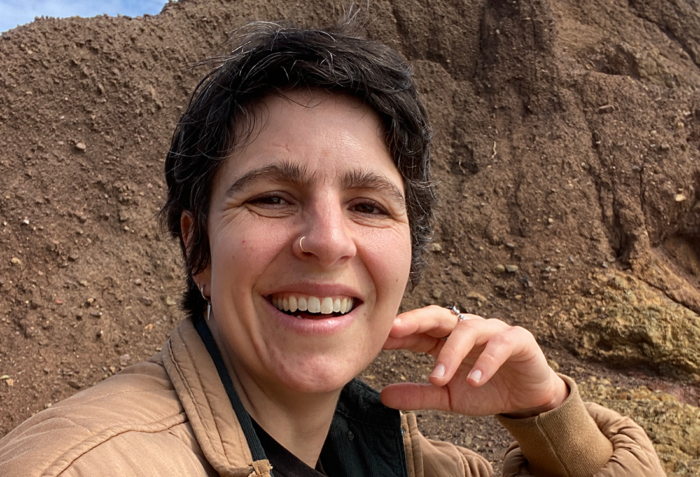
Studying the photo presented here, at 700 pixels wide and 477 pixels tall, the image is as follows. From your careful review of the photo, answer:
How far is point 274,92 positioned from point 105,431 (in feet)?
3.26

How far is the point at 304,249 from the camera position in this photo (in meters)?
1.37

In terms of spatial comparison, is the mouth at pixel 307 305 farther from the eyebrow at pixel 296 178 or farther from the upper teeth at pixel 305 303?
the eyebrow at pixel 296 178

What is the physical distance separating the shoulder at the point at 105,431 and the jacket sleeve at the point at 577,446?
4.05 ft

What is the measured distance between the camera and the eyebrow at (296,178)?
145 cm

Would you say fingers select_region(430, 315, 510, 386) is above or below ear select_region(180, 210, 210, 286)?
below

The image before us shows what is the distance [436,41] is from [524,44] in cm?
122

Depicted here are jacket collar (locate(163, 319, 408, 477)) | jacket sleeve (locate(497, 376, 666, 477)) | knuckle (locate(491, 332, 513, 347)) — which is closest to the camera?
jacket collar (locate(163, 319, 408, 477))

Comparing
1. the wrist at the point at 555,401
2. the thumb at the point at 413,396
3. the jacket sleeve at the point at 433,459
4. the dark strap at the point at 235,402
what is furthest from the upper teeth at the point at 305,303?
the wrist at the point at 555,401

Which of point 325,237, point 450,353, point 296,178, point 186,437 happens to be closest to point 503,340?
point 450,353

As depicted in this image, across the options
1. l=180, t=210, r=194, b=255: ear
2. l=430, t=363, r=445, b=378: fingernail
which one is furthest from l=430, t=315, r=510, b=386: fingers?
l=180, t=210, r=194, b=255: ear

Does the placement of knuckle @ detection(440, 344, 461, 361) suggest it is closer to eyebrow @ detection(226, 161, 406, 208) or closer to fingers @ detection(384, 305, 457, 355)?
fingers @ detection(384, 305, 457, 355)

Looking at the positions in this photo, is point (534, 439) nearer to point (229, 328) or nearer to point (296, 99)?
point (229, 328)

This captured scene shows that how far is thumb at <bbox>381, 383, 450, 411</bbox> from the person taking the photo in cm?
187

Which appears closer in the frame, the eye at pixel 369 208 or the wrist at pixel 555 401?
the eye at pixel 369 208
